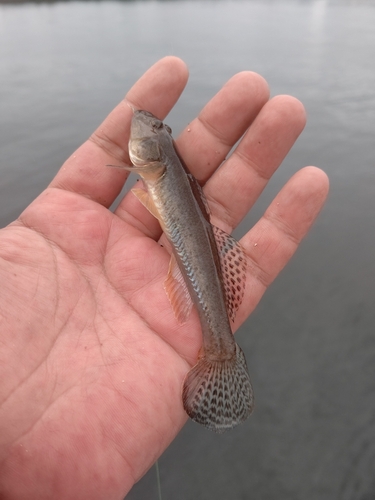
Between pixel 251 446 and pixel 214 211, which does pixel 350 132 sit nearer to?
pixel 214 211

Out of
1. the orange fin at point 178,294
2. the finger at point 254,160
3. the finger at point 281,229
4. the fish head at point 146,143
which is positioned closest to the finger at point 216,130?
the finger at point 254,160

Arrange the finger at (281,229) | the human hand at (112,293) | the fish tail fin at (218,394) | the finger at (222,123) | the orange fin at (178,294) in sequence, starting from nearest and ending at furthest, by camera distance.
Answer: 1. the human hand at (112,293)
2. the fish tail fin at (218,394)
3. the orange fin at (178,294)
4. the finger at (281,229)
5. the finger at (222,123)

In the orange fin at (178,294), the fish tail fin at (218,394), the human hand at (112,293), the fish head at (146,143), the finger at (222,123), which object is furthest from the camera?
the finger at (222,123)

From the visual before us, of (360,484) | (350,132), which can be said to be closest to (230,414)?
(360,484)

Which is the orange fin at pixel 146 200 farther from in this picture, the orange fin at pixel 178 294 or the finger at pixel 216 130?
the orange fin at pixel 178 294

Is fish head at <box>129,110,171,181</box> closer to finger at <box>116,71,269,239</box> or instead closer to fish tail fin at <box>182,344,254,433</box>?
finger at <box>116,71,269,239</box>

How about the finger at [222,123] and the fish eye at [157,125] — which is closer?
the fish eye at [157,125]

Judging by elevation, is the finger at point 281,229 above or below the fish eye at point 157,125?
below
